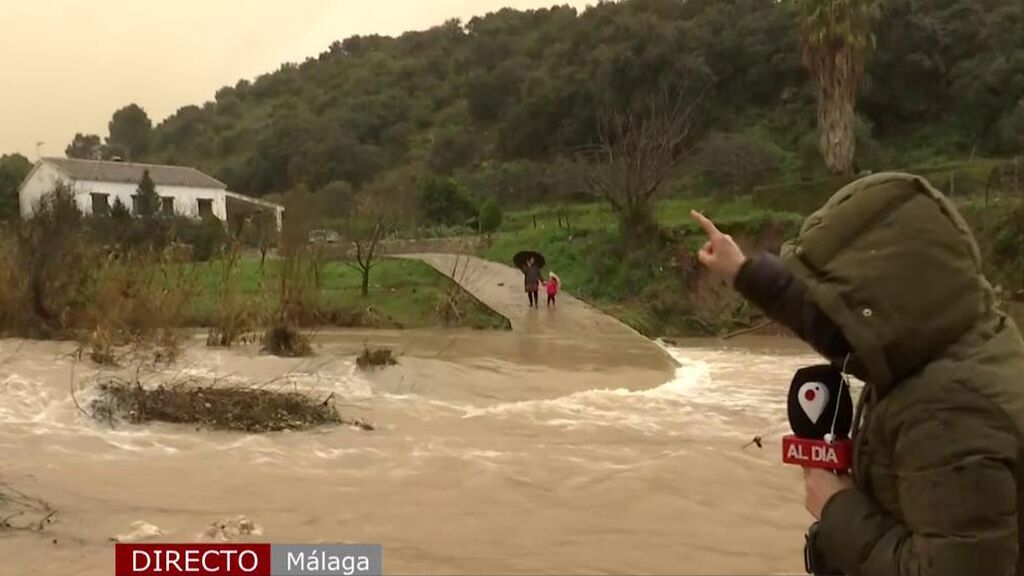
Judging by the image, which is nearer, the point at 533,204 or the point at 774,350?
the point at 774,350

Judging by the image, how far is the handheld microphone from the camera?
1673mm

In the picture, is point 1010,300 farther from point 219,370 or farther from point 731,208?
point 219,370

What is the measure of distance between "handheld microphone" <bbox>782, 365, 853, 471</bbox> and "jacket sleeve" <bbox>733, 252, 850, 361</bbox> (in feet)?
0.14

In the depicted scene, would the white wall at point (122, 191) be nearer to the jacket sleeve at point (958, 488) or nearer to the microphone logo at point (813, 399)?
the microphone logo at point (813, 399)

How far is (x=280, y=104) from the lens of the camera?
70.9 metres

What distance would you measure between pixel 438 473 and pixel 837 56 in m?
25.5

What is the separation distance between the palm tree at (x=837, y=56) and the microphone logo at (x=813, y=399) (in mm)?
29500

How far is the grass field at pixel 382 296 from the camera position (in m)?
15.2

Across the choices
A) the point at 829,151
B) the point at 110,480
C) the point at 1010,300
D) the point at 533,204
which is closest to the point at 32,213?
the point at 110,480

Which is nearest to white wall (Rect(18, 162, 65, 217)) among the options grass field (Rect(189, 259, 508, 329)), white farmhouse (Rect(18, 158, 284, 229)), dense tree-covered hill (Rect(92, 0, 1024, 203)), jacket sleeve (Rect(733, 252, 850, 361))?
white farmhouse (Rect(18, 158, 284, 229))

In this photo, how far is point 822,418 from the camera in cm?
168

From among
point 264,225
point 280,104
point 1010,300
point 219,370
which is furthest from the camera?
point 280,104

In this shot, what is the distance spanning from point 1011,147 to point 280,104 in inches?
1926

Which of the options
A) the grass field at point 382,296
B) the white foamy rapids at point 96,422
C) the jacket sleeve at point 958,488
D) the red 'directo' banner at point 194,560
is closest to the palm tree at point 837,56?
the grass field at point 382,296
